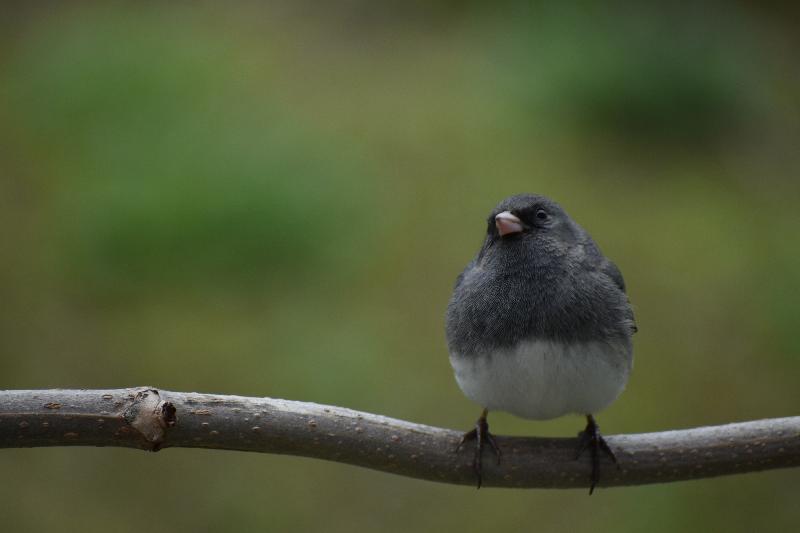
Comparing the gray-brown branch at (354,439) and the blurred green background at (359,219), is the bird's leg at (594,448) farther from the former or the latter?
the blurred green background at (359,219)

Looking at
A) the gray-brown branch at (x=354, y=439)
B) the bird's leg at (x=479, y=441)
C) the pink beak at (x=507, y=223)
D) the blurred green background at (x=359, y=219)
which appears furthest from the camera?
the blurred green background at (x=359, y=219)

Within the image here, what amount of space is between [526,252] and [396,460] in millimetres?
477

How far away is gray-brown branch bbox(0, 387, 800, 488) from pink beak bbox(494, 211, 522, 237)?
372 mm

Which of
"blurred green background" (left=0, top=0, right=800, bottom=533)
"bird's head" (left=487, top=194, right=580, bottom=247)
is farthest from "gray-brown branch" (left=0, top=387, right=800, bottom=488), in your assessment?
"blurred green background" (left=0, top=0, right=800, bottom=533)

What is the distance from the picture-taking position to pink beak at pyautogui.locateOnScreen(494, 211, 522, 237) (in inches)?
→ 60.5

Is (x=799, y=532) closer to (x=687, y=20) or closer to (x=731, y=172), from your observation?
(x=731, y=172)

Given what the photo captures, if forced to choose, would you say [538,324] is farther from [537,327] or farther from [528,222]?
[528,222]

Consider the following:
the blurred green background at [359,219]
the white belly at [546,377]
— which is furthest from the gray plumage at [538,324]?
the blurred green background at [359,219]

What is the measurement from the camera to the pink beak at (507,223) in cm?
154

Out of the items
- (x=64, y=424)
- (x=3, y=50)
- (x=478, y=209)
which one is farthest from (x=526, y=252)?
(x=3, y=50)

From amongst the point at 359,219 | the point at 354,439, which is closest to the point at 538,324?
the point at 354,439

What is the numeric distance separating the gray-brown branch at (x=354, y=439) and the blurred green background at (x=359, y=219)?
79 cm

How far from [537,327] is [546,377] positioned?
3.5 inches

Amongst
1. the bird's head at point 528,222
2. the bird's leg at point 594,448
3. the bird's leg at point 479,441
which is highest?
the bird's head at point 528,222
